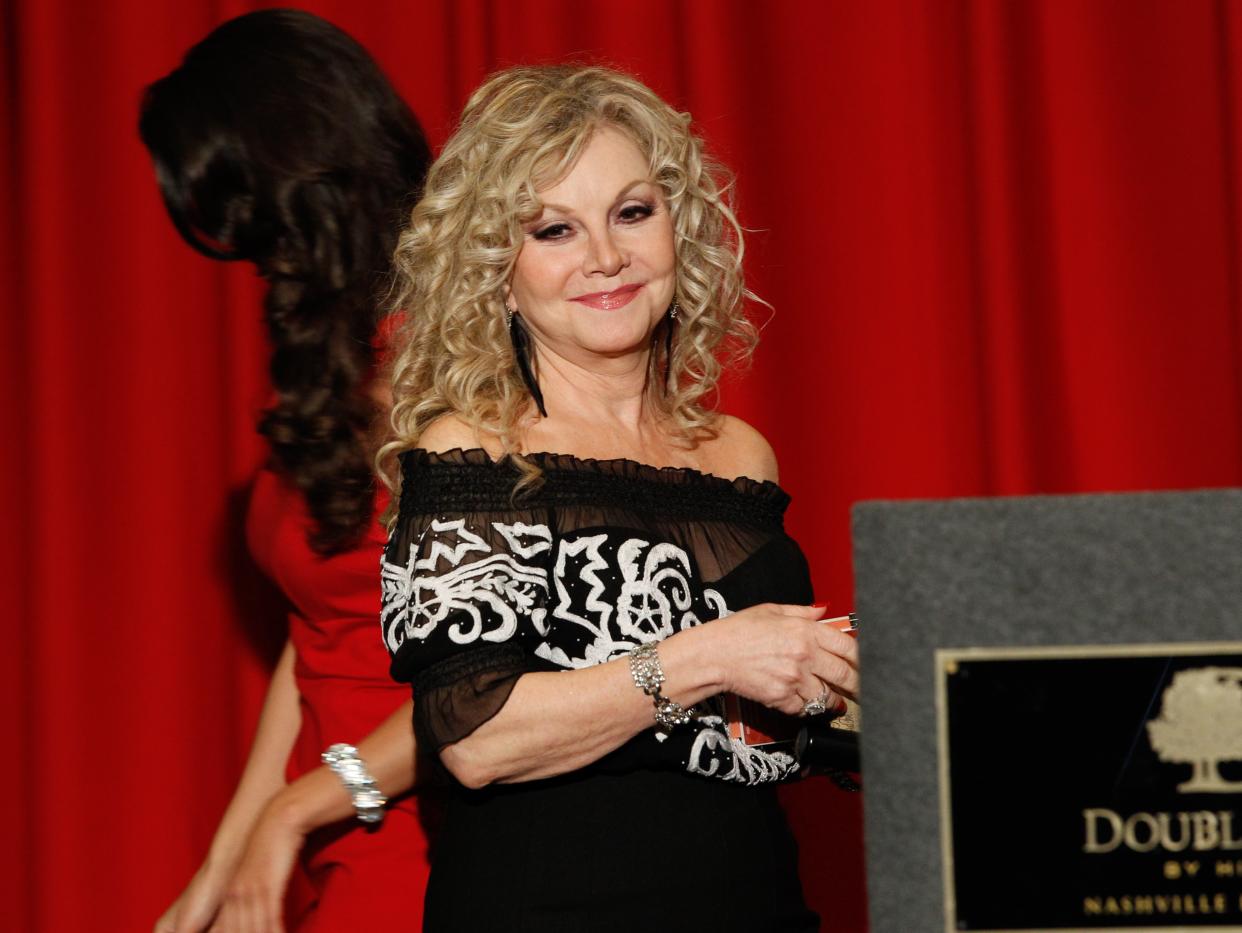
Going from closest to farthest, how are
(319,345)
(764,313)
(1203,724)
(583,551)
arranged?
1. (1203,724)
2. (583,551)
3. (319,345)
4. (764,313)

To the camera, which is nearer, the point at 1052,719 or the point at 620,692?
the point at 1052,719

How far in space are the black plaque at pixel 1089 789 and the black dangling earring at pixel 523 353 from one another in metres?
0.90

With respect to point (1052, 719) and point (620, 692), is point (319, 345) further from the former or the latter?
point (1052, 719)

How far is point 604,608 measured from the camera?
1.41 metres

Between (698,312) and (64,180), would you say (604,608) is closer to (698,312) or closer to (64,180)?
(698,312)

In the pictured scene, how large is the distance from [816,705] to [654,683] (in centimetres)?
16

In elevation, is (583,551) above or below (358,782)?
above

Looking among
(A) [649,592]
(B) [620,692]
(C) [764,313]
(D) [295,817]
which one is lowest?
(D) [295,817]

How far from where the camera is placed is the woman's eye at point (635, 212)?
1604 millimetres

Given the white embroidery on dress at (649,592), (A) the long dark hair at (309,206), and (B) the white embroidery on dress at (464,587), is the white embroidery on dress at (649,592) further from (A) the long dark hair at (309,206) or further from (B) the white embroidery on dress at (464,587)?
(A) the long dark hair at (309,206)

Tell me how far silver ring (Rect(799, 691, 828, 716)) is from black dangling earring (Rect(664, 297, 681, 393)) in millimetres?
514

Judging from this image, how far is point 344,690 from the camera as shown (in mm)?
1828

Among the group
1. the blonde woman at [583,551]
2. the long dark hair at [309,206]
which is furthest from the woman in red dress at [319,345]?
the blonde woman at [583,551]

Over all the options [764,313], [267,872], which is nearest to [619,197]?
[267,872]
